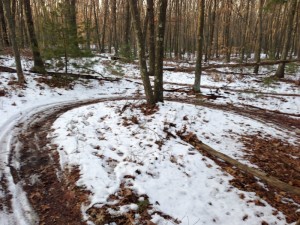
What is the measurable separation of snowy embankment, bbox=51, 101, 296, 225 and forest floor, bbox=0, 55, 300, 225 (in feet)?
0.08

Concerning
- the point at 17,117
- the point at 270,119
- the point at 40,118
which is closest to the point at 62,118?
the point at 40,118

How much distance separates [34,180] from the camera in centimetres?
542

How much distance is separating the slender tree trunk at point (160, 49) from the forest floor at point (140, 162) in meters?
0.62

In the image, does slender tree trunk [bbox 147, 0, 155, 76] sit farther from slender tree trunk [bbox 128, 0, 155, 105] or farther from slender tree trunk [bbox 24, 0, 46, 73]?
slender tree trunk [bbox 24, 0, 46, 73]

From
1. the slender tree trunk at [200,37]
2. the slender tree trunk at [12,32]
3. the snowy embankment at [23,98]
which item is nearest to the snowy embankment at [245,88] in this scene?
the slender tree trunk at [200,37]

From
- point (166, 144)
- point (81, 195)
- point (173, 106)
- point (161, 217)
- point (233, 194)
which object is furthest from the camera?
point (173, 106)

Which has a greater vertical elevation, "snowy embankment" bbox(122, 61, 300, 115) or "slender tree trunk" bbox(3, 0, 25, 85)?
"slender tree trunk" bbox(3, 0, 25, 85)

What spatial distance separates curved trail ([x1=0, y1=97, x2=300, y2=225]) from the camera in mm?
4504

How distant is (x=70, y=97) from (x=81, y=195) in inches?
317

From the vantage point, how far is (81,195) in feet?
16.3

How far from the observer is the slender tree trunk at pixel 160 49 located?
9.30 meters

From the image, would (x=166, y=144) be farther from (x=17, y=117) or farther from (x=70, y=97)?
(x=70, y=97)

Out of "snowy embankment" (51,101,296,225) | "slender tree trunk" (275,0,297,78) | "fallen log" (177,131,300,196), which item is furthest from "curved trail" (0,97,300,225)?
"slender tree trunk" (275,0,297,78)

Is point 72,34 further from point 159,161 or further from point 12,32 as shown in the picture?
point 159,161
